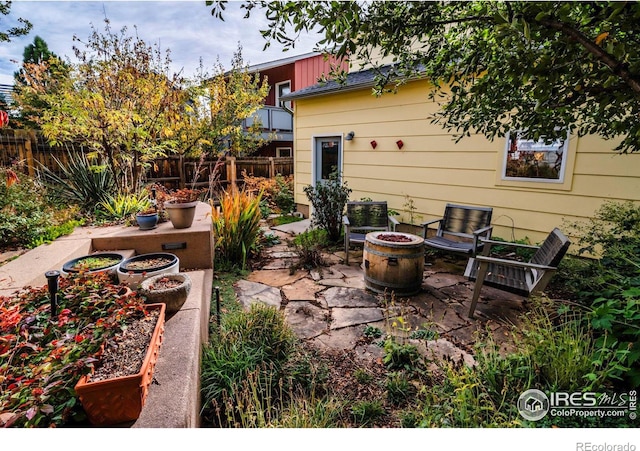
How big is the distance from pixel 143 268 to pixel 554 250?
3.48 meters

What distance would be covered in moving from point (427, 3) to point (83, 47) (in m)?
5.51

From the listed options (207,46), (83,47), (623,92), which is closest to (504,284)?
(623,92)

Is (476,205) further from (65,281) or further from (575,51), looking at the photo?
(65,281)

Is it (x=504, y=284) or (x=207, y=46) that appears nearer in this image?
(x=207, y=46)

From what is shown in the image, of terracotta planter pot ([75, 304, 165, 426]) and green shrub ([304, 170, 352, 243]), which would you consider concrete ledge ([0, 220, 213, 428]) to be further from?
green shrub ([304, 170, 352, 243])

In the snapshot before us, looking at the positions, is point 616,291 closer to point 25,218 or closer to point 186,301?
point 186,301

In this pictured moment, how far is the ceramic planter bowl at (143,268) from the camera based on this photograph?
2506 mm

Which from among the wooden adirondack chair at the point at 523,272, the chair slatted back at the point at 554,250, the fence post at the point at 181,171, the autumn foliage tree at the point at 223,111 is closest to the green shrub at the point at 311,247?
the wooden adirondack chair at the point at 523,272

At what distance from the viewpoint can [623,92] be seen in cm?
165

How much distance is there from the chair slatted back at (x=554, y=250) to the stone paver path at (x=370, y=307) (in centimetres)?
56

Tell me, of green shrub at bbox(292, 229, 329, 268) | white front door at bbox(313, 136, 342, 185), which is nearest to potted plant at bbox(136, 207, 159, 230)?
green shrub at bbox(292, 229, 329, 268)

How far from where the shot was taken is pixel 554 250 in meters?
2.79
